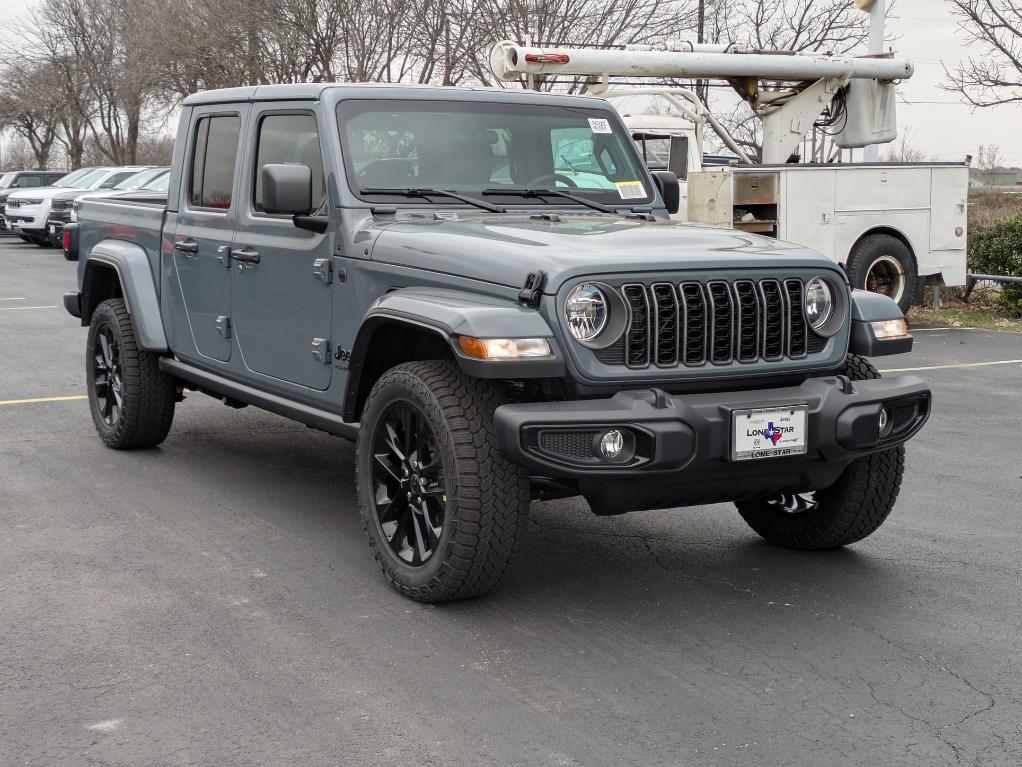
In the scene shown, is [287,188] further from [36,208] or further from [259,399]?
[36,208]

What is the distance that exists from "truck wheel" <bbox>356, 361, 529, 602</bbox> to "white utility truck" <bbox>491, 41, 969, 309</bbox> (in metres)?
9.84

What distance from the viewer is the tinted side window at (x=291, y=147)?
579 cm

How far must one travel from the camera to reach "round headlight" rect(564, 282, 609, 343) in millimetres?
4520

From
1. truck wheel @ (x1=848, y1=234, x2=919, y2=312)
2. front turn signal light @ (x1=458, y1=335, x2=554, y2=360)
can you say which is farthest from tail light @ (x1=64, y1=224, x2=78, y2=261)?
truck wheel @ (x1=848, y1=234, x2=919, y2=312)

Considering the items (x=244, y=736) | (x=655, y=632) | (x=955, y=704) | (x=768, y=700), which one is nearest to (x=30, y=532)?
(x=244, y=736)

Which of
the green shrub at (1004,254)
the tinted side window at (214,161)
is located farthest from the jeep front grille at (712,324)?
the green shrub at (1004,254)

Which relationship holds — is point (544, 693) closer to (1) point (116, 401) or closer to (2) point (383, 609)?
(2) point (383, 609)

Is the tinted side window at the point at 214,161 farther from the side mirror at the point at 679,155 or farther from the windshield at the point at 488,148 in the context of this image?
the side mirror at the point at 679,155

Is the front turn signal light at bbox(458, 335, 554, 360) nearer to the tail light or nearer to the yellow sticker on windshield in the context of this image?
the yellow sticker on windshield

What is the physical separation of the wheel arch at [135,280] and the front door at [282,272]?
91 centimetres

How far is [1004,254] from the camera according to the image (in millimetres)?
16234

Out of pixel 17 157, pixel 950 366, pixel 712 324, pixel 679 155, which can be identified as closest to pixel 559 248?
pixel 712 324

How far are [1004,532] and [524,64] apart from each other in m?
9.88

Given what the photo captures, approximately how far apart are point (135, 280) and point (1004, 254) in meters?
12.2
